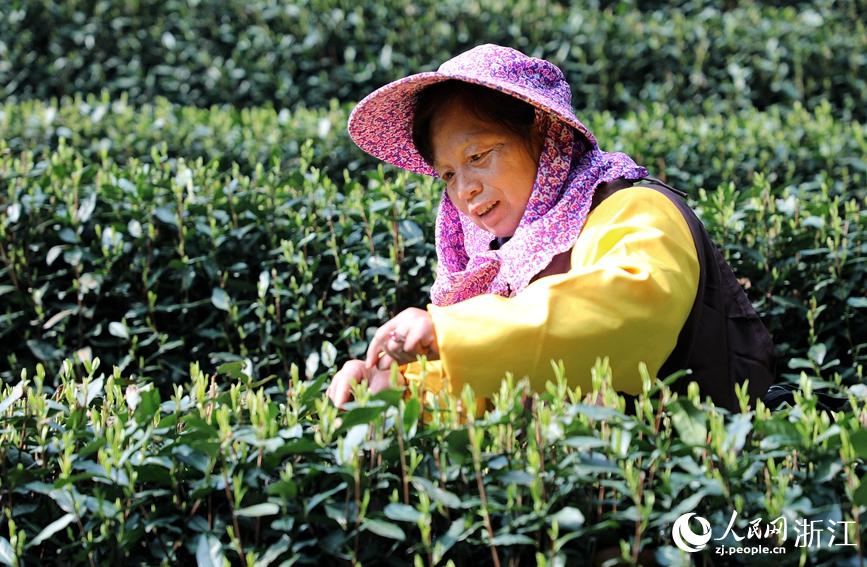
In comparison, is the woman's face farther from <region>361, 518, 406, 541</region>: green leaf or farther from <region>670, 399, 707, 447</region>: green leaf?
<region>361, 518, 406, 541</region>: green leaf

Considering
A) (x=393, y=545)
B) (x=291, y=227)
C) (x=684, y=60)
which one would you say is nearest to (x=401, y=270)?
(x=291, y=227)

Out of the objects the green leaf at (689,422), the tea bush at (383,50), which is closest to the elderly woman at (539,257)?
the green leaf at (689,422)

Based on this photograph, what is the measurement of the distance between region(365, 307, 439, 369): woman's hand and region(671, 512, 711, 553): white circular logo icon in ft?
1.92

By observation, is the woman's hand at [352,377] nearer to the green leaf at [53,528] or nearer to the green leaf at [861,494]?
the green leaf at [53,528]

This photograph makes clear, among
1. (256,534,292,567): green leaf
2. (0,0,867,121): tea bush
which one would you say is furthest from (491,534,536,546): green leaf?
(0,0,867,121): tea bush

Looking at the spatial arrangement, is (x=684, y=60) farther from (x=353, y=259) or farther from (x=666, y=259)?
(x=666, y=259)

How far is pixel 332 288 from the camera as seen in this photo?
3539mm

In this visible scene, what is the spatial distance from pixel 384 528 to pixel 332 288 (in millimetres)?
1809

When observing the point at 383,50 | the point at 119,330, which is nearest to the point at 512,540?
the point at 119,330

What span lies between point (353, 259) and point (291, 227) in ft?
1.18

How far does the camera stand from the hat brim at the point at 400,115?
8.04ft

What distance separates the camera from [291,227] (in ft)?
12.1

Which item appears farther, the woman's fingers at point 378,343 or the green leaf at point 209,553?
the woman's fingers at point 378,343

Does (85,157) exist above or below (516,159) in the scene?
below
